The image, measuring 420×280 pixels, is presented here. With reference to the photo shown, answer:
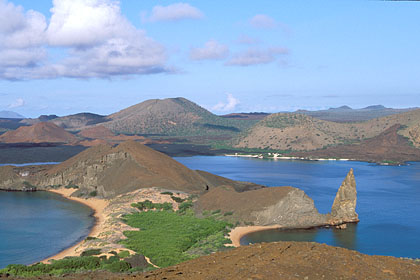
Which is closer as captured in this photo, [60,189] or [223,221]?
[223,221]

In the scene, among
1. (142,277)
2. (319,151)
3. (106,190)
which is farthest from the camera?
(319,151)

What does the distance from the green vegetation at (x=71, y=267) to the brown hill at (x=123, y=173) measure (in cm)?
3742

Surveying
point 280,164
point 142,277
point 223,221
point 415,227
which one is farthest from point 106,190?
point 280,164

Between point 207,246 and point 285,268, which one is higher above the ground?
point 285,268

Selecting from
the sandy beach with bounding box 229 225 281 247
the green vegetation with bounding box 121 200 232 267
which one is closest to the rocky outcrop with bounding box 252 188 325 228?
the sandy beach with bounding box 229 225 281 247

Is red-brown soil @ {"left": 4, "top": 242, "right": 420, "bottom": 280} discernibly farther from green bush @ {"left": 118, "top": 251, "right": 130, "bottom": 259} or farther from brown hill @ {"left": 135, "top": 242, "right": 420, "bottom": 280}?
green bush @ {"left": 118, "top": 251, "right": 130, "bottom": 259}

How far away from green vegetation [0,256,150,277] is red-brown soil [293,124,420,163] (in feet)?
473

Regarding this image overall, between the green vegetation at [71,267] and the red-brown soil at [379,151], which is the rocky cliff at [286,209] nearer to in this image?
the green vegetation at [71,267]

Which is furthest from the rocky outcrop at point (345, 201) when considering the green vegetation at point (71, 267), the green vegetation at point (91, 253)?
the green vegetation at point (71, 267)

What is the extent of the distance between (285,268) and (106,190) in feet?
202

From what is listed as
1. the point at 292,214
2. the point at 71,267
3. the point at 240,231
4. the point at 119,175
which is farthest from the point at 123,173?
the point at 71,267

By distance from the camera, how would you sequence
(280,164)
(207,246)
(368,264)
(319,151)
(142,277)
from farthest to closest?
(319,151) → (280,164) → (207,246) → (368,264) → (142,277)

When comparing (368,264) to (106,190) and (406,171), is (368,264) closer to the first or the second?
(106,190)

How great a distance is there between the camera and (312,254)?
91.0ft
